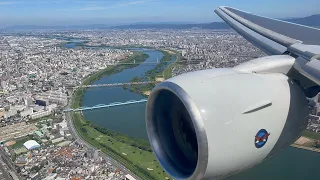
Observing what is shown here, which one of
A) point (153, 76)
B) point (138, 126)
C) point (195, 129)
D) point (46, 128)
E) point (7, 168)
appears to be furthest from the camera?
point (153, 76)

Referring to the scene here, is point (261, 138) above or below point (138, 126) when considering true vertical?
above

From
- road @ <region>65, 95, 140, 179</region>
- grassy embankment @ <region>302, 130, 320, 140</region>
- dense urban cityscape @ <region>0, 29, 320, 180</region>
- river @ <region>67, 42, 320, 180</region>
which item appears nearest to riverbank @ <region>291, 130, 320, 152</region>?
grassy embankment @ <region>302, 130, 320, 140</region>

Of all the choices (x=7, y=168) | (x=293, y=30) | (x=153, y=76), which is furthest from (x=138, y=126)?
(x=293, y=30)

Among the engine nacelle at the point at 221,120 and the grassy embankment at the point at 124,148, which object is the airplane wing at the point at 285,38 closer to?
the engine nacelle at the point at 221,120

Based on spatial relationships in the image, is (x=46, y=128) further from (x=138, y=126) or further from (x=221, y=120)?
(x=221, y=120)

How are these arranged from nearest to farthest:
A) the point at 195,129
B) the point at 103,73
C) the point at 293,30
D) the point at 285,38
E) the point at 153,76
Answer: the point at 195,129 → the point at 285,38 → the point at 293,30 → the point at 153,76 → the point at 103,73

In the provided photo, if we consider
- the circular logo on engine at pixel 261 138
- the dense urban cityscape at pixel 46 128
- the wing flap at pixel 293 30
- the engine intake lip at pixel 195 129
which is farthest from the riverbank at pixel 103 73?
the circular logo on engine at pixel 261 138

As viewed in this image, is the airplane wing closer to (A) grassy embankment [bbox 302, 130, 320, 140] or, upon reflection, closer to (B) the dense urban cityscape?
(B) the dense urban cityscape
